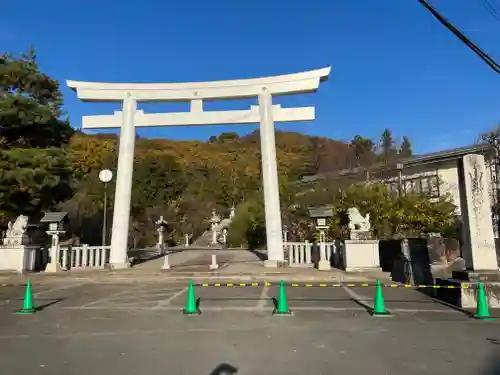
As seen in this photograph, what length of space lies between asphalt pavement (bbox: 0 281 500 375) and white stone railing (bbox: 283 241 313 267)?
8289 millimetres

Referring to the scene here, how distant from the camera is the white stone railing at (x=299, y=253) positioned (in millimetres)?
18716

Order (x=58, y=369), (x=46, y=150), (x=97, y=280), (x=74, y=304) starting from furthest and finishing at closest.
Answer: (x=46, y=150) < (x=97, y=280) < (x=74, y=304) < (x=58, y=369)

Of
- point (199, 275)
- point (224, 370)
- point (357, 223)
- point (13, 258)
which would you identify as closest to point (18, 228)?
point (13, 258)

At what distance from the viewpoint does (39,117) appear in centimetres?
2058

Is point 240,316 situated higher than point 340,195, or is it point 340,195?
point 340,195

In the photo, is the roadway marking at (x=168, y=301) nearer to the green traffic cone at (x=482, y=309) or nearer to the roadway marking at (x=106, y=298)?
the roadway marking at (x=106, y=298)

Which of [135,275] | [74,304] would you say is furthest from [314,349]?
[135,275]

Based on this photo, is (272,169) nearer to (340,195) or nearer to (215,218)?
(340,195)

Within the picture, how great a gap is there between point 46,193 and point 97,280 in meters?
8.07

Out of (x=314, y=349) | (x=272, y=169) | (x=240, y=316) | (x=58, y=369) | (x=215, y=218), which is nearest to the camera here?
(x=58, y=369)

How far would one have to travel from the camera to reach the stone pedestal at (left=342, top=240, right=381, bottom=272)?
15891 millimetres

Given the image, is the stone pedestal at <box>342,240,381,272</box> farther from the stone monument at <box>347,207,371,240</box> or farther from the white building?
the white building

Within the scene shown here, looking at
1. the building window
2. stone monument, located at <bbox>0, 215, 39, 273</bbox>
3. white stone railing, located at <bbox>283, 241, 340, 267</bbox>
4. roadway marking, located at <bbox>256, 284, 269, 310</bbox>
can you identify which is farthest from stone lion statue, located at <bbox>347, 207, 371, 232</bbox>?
the building window

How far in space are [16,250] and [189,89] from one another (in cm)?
921
